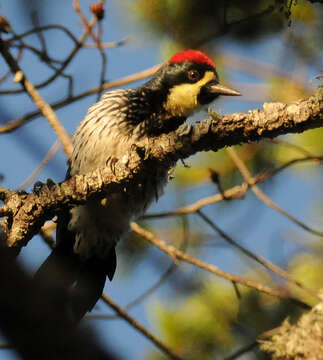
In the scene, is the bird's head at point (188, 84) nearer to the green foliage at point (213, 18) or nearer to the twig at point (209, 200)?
the green foliage at point (213, 18)

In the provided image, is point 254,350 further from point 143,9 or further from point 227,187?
point 143,9

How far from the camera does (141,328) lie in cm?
239

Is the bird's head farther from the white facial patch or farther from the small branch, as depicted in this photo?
the small branch

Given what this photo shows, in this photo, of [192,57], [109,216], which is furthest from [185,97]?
[109,216]

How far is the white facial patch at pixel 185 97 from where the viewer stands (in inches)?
105

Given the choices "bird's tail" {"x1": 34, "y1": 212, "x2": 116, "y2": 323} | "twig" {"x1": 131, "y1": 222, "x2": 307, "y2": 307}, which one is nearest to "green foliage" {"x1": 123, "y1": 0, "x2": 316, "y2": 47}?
"twig" {"x1": 131, "y1": 222, "x2": 307, "y2": 307}

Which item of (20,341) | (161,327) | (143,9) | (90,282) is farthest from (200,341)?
(20,341)

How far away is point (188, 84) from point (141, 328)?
1.24 metres

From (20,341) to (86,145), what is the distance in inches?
88.9

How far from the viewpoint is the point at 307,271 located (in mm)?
2619

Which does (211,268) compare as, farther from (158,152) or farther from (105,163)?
(158,152)

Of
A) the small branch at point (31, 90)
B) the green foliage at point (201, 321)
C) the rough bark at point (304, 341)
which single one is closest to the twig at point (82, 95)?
the small branch at point (31, 90)

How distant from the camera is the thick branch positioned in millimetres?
1562

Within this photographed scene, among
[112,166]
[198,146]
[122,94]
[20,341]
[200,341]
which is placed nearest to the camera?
[20,341]
